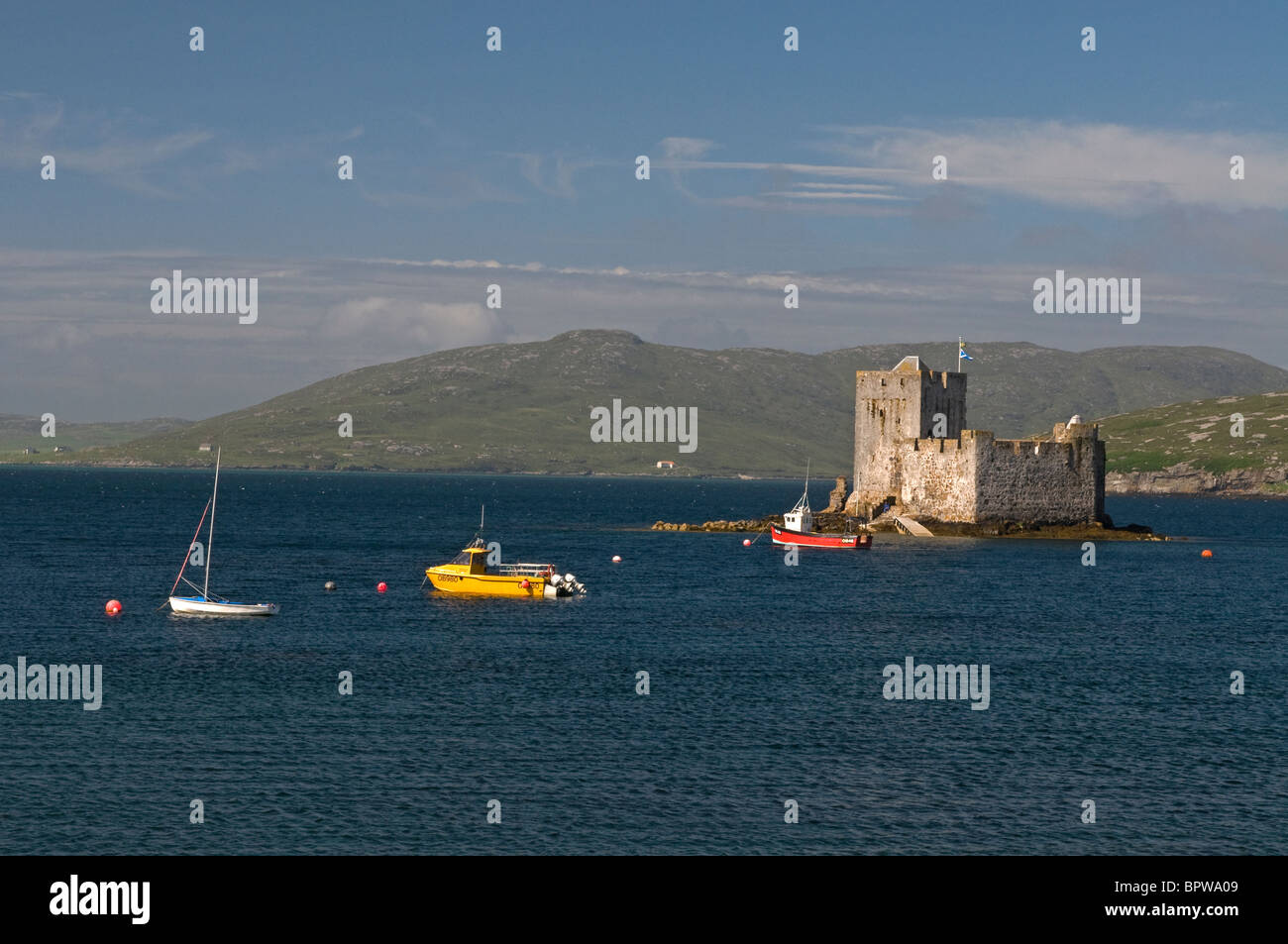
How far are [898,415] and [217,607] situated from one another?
62.4 m

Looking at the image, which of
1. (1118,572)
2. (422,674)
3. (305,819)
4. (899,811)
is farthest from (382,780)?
(1118,572)

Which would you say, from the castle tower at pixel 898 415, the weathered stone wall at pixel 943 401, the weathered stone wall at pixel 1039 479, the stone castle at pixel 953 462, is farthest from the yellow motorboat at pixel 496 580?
the weathered stone wall at pixel 943 401

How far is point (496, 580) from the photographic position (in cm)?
7000

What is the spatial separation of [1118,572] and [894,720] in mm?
52608

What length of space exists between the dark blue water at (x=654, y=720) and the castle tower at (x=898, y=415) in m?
28.0

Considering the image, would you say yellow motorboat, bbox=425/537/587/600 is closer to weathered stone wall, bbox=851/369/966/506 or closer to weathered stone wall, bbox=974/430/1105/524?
weathered stone wall, bbox=851/369/966/506

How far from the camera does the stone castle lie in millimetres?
104188

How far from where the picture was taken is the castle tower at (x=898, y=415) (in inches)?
4198

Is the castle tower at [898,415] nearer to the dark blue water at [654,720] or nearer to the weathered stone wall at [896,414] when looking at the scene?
the weathered stone wall at [896,414]

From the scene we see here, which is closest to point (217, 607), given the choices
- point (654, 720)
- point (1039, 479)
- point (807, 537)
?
point (654, 720)

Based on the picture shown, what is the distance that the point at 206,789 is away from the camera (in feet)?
97.8
